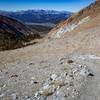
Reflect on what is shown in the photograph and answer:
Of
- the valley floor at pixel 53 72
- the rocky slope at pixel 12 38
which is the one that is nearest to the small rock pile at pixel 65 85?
the valley floor at pixel 53 72

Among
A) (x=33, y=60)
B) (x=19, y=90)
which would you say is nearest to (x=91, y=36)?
(x=33, y=60)

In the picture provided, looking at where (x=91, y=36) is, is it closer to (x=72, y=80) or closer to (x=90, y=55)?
(x=90, y=55)

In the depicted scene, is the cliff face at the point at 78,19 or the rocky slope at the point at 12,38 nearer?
the rocky slope at the point at 12,38

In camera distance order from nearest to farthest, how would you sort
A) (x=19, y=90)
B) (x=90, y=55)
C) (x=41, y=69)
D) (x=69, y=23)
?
1. (x=19, y=90)
2. (x=41, y=69)
3. (x=90, y=55)
4. (x=69, y=23)

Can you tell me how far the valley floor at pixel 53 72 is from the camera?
47.8 ft

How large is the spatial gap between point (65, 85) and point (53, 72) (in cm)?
378

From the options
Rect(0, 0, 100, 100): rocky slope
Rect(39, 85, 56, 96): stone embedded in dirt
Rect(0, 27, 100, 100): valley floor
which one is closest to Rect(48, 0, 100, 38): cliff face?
Rect(0, 0, 100, 100): rocky slope

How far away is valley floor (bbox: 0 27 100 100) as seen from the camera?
14.6m

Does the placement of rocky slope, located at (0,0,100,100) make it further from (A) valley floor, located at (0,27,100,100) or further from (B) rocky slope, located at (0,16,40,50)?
(B) rocky slope, located at (0,16,40,50)

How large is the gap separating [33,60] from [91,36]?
11161 millimetres

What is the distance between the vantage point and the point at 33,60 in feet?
83.4

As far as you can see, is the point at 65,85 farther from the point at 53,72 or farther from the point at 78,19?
the point at 78,19

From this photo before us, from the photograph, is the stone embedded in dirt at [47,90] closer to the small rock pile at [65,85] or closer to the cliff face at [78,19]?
the small rock pile at [65,85]

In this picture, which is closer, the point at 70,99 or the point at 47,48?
the point at 70,99
